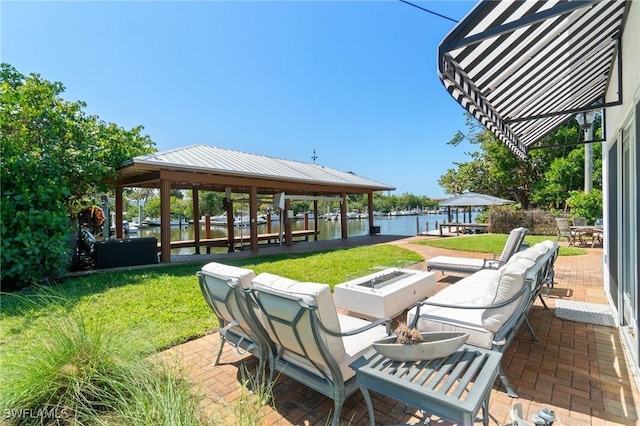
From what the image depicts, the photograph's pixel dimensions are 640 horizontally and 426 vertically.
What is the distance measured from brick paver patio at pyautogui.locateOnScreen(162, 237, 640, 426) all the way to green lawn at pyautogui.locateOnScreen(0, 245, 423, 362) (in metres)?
0.55

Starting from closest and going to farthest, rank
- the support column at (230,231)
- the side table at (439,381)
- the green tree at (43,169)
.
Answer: the side table at (439,381) → the green tree at (43,169) → the support column at (230,231)

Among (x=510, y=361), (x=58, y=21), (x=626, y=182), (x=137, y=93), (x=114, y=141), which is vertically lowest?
(x=510, y=361)

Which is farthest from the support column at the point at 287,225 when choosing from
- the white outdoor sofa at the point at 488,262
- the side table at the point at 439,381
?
the side table at the point at 439,381

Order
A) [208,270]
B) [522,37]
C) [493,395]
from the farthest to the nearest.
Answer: [522,37] < [208,270] < [493,395]

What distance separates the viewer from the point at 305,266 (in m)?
8.01

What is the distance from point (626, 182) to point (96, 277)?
9419 mm

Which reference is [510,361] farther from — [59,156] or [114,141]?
[114,141]

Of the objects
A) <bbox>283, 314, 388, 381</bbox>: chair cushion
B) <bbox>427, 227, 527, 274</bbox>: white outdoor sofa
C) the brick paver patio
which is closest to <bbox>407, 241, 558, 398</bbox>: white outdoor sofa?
the brick paver patio

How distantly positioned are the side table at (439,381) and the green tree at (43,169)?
7.19 m

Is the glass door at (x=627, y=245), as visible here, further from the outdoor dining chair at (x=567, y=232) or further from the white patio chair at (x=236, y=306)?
the outdoor dining chair at (x=567, y=232)

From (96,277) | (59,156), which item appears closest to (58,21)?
(59,156)

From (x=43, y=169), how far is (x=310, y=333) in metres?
7.73

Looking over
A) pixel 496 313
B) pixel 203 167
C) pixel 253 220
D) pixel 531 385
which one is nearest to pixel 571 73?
pixel 496 313

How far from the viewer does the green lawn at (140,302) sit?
3342 mm
